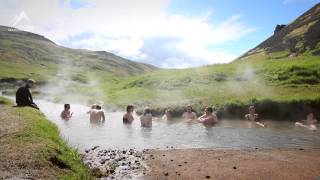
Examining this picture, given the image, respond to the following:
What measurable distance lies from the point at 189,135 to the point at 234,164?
406 inches

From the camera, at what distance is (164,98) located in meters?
46.6

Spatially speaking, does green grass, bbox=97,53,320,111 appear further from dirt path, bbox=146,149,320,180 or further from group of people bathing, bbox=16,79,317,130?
dirt path, bbox=146,149,320,180

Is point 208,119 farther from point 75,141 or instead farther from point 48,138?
point 48,138

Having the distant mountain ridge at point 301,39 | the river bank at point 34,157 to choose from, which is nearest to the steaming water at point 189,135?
the river bank at point 34,157

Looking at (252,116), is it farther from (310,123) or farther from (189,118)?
(189,118)

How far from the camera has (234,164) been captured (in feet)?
53.9

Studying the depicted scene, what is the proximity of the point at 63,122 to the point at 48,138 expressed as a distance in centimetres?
1836

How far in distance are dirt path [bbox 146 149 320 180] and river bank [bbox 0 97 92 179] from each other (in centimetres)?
289

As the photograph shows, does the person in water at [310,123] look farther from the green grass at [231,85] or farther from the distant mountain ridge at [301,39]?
the distant mountain ridge at [301,39]

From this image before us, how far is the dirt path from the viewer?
14.7m

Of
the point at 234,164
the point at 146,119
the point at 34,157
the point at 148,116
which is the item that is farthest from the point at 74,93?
the point at 34,157

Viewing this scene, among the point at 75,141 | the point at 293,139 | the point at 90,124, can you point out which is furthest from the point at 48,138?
the point at 90,124

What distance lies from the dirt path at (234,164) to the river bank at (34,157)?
289 centimetres

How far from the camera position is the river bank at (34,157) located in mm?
12062
